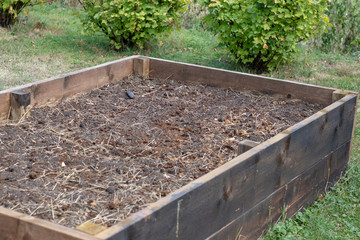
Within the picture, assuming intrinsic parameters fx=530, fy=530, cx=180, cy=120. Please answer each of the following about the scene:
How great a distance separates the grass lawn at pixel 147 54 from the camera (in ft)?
15.9

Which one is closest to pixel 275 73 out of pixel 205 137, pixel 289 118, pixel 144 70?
pixel 144 70

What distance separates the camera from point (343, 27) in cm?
920

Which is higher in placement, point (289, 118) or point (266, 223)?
point (289, 118)

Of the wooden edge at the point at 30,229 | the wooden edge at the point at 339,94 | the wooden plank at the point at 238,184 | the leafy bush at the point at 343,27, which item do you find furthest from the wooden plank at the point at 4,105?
the leafy bush at the point at 343,27

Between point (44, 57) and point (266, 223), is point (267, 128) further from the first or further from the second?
point (44, 57)

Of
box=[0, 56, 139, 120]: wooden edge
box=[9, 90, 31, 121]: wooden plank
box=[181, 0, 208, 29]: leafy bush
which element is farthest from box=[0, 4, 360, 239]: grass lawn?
box=[9, 90, 31, 121]: wooden plank

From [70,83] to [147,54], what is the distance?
12.8 feet

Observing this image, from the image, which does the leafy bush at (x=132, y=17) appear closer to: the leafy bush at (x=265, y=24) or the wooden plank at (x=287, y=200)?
the leafy bush at (x=265, y=24)

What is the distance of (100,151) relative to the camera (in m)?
3.73

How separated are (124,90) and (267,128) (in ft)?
5.12

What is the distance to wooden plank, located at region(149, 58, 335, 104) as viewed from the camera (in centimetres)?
491

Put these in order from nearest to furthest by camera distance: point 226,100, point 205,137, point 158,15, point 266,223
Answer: point 266,223 < point 205,137 < point 226,100 < point 158,15

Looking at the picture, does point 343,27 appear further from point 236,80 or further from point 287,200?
point 287,200

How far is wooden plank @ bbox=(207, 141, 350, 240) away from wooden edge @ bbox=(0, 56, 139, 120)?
2054 mm
